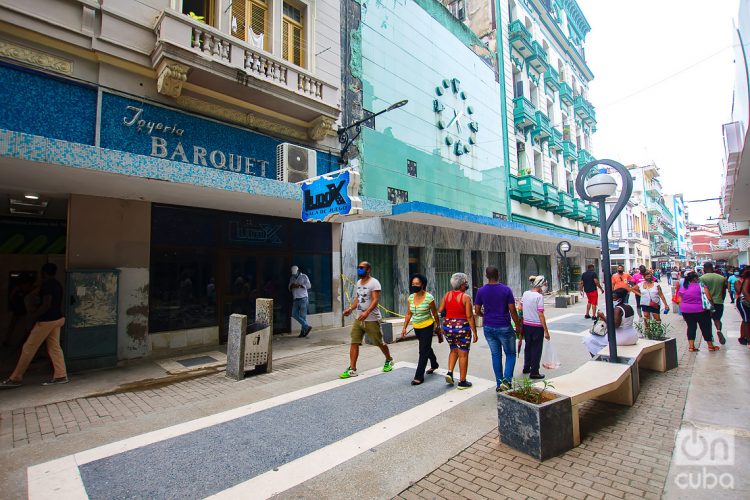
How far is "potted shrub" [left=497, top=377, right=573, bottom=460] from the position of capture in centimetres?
322

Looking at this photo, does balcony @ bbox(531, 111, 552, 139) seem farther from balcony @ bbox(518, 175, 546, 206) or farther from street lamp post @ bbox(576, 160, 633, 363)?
street lamp post @ bbox(576, 160, 633, 363)

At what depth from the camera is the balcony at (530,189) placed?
2106 centimetres

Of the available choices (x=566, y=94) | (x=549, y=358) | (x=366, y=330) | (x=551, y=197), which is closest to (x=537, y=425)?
(x=366, y=330)

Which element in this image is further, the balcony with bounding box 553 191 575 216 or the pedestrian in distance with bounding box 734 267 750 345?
the balcony with bounding box 553 191 575 216

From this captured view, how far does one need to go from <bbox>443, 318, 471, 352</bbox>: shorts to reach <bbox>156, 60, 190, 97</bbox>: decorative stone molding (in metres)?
7.22

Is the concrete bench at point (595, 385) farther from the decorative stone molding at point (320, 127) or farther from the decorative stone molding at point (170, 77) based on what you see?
the decorative stone molding at point (320, 127)

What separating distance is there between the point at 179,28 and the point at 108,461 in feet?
26.0

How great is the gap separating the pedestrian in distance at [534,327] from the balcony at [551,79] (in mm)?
25315

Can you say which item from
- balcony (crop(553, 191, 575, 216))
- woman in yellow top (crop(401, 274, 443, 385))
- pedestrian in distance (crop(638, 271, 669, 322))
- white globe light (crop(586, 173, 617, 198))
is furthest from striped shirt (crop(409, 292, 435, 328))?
balcony (crop(553, 191, 575, 216))

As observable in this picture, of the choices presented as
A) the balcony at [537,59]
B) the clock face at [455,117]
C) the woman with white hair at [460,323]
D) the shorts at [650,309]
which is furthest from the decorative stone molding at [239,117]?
the balcony at [537,59]

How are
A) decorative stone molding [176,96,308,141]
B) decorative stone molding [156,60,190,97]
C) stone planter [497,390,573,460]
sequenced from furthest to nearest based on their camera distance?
decorative stone molding [176,96,308,141] < decorative stone molding [156,60,190,97] < stone planter [497,390,573,460]

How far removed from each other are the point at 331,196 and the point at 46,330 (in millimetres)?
5012

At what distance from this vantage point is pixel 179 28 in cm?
754

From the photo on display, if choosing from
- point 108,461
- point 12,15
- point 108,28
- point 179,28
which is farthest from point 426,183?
point 108,461
